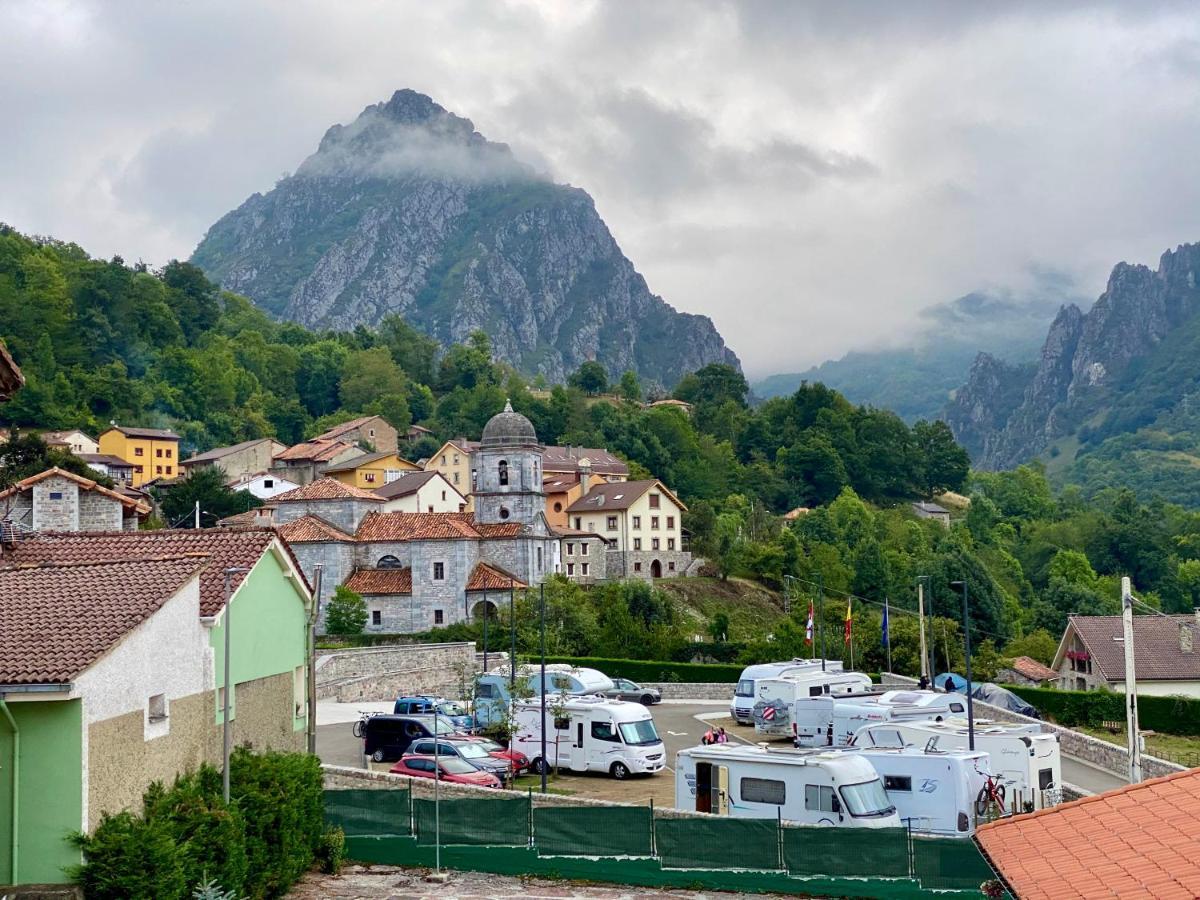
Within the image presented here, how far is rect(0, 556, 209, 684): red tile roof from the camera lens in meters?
15.7

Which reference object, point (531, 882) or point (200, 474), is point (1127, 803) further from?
point (200, 474)

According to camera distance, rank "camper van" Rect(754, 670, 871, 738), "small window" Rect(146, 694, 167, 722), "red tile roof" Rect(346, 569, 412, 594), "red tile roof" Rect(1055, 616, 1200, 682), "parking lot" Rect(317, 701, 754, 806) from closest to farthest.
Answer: "small window" Rect(146, 694, 167, 722) < "parking lot" Rect(317, 701, 754, 806) < "camper van" Rect(754, 670, 871, 738) < "red tile roof" Rect(1055, 616, 1200, 682) < "red tile roof" Rect(346, 569, 412, 594)

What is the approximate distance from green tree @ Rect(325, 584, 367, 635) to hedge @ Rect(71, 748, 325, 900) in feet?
152

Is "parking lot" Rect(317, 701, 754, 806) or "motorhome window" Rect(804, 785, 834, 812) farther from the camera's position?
"parking lot" Rect(317, 701, 754, 806)

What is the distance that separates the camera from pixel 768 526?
368 feet

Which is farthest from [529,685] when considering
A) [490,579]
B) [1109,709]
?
[490,579]

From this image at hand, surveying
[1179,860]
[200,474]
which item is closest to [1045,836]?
[1179,860]

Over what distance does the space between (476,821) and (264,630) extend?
4871mm

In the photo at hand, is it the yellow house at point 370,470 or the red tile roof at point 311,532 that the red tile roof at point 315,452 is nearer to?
the yellow house at point 370,470

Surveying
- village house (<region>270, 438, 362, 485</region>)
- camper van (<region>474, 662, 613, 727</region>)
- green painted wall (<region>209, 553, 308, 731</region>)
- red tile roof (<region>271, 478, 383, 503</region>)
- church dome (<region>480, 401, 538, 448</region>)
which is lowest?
camper van (<region>474, 662, 613, 727</region>)

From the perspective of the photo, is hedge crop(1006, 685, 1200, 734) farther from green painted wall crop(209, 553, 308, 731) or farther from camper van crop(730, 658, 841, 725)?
green painted wall crop(209, 553, 308, 731)

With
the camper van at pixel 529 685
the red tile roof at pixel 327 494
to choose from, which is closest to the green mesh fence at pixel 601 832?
the camper van at pixel 529 685

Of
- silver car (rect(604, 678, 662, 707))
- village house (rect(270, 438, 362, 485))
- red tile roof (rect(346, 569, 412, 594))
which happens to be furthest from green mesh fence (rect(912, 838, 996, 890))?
village house (rect(270, 438, 362, 485))

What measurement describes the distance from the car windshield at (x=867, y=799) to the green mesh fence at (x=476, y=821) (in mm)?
5754
